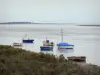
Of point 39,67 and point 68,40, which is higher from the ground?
point 68,40

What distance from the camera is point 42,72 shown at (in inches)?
142

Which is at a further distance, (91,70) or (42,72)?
(91,70)

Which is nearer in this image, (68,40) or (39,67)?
(39,67)

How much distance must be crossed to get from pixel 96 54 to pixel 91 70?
10.7ft

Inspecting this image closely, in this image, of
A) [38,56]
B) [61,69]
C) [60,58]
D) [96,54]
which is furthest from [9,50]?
[96,54]

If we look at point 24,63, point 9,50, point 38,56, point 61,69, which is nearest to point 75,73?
point 61,69

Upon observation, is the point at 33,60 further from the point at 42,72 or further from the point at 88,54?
the point at 88,54

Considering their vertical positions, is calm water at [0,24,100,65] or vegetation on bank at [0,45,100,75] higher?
calm water at [0,24,100,65]

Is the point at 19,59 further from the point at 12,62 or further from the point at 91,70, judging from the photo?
the point at 91,70

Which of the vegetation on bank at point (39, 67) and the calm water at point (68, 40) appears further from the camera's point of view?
the calm water at point (68, 40)

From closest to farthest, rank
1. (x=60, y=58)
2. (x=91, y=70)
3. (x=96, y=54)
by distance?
(x=91, y=70)
(x=60, y=58)
(x=96, y=54)

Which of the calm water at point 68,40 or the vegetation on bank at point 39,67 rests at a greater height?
the calm water at point 68,40

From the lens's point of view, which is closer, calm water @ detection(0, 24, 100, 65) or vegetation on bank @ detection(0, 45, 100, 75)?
vegetation on bank @ detection(0, 45, 100, 75)

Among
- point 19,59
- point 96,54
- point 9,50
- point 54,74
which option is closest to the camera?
point 54,74
